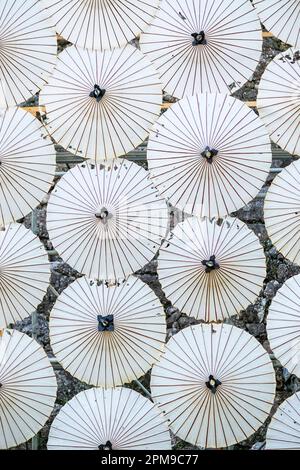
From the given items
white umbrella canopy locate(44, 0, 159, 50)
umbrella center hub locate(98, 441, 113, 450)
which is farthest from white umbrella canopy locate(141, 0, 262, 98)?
umbrella center hub locate(98, 441, 113, 450)

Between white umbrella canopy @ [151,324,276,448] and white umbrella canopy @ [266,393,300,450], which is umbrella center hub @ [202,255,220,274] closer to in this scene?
white umbrella canopy @ [151,324,276,448]

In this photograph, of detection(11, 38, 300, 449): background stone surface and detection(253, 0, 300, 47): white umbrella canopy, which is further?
detection(11, 38, 300, 449): background stone surface

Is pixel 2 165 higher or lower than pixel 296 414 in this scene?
higher

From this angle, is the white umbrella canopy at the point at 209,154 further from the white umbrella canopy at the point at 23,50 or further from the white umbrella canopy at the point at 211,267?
the white umbrella canopy at the point at 23,50

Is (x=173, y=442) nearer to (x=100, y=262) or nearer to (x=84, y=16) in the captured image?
(x=100, y=262)
